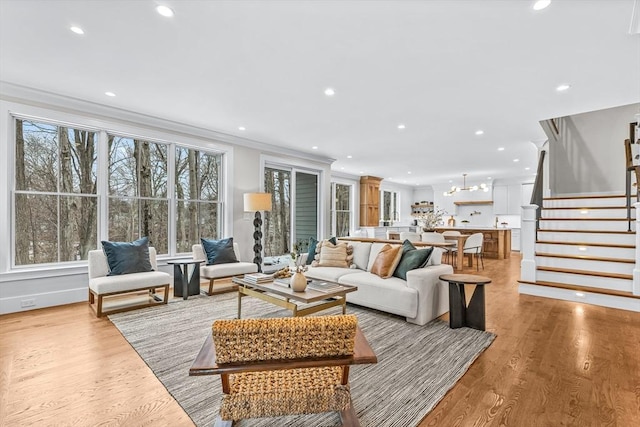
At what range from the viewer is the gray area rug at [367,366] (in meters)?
1.88

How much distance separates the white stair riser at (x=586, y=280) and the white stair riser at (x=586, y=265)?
0.23 meters

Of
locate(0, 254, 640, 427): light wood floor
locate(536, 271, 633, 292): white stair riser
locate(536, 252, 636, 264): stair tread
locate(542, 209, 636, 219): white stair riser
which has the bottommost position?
locate(0, 254, 640, 427): light wood floor

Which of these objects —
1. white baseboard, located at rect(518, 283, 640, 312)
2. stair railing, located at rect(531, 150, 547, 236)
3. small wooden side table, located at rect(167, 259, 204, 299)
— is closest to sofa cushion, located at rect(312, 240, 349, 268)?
small wooden side table, located at rect(167, 259, 204, 299)

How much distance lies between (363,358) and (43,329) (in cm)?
367

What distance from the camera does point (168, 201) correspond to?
506 centimetres

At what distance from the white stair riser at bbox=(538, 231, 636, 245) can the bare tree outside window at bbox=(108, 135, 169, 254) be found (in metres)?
6.40

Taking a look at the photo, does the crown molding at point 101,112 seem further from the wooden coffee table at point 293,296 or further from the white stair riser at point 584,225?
the white stair riser at point 584,225

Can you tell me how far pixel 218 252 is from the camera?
4867 mm

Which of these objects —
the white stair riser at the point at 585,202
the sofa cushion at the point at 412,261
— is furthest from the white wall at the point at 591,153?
the sofa cushion at the point at 412,261

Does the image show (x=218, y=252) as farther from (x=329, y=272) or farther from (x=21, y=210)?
(x=21, y=210)

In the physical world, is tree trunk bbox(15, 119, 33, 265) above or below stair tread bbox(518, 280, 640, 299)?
above

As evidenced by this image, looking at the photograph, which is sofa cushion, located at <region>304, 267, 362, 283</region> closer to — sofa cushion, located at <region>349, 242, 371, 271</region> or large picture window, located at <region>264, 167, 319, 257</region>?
sofa cushion, located at <region>349, 242, 371, 271</region>

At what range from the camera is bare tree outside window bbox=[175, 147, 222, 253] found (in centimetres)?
524

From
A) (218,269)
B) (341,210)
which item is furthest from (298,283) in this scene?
(341,210)
